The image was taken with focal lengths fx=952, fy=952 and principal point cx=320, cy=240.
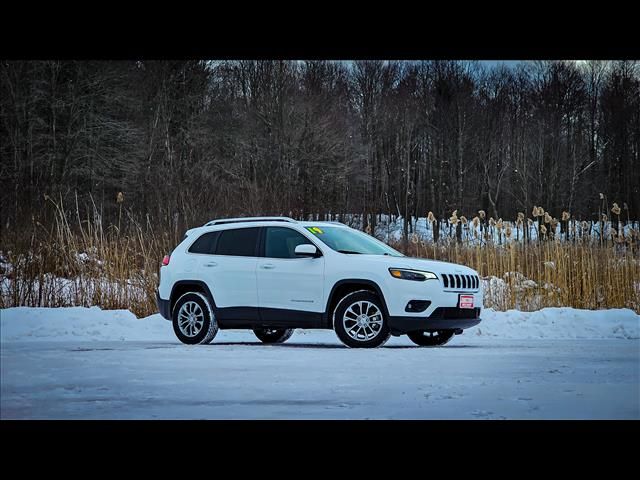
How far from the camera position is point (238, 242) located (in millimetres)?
11961

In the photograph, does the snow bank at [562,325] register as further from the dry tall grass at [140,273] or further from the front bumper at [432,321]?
the front bumper at [432,321]

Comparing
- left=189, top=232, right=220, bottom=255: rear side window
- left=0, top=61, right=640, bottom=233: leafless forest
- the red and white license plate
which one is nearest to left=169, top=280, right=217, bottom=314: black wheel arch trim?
left=189, top=232, right=220, bottom=255: rear side window

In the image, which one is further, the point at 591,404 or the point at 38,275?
the point at 38,275

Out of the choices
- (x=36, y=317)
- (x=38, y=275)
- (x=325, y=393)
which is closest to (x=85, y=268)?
(x=38, y=275)

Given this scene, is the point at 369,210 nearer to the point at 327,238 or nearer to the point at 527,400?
the point at 327,238

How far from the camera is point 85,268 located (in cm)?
1534

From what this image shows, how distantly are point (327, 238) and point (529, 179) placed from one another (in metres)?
21.2

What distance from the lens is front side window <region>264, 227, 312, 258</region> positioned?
11594 millimetres

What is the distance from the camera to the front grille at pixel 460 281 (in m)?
10.9

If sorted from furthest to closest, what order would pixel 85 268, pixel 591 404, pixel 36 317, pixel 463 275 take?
1. pixel 85 268
2. pixel 36 317
3. pixel 463 275
4. pixel 591 404

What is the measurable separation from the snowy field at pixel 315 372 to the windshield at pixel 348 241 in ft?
3.88

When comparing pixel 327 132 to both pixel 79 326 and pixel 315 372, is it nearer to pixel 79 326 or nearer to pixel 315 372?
pixel 79 326

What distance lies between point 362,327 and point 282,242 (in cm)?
156

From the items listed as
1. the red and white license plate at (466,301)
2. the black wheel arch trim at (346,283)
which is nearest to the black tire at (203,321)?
the black wheel arch trim at (346,283)
